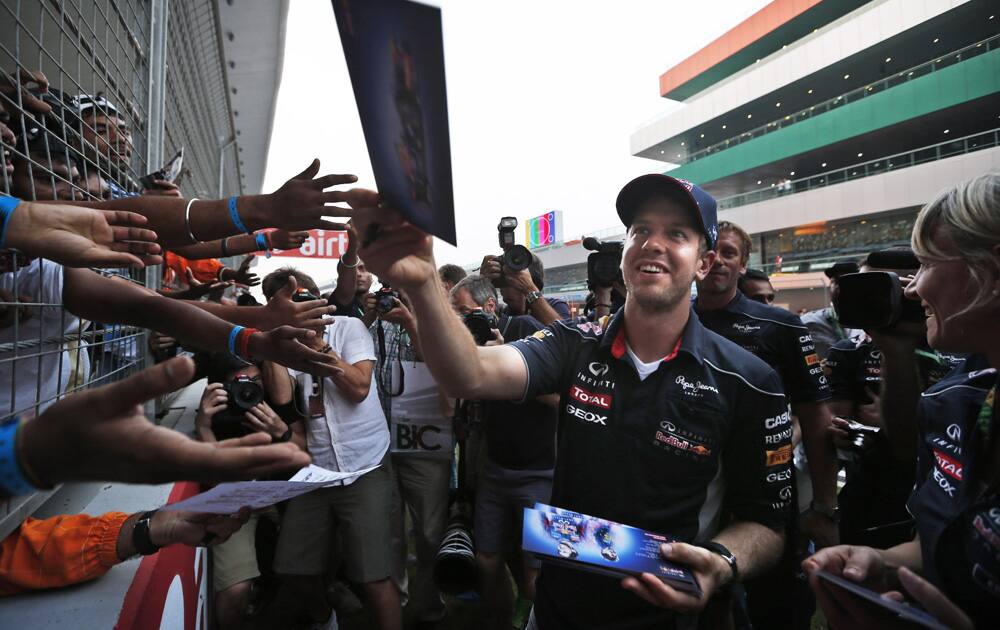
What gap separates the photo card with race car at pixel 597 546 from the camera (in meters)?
1.18

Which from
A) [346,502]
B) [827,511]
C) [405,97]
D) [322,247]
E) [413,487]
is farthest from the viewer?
[322,247]

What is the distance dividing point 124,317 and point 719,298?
2.55m

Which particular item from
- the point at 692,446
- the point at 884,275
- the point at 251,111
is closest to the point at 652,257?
the point at 692,446

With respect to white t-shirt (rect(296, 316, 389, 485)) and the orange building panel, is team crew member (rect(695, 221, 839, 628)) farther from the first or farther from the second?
the orange building panel

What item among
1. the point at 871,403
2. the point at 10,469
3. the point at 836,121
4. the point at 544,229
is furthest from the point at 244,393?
the point at 544,229

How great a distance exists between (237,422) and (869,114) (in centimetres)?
2154

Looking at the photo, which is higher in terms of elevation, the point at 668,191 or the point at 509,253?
the point at 668,191

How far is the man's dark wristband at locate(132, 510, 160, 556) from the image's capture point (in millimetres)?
1375

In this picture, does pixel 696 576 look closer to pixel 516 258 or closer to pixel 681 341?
pixel 681 341

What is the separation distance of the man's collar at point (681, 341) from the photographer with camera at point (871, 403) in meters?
0.59

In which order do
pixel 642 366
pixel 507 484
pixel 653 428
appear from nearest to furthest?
pixel 653 428 < pixel 642 366 < pixel 507 484

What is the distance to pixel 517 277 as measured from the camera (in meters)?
3.25

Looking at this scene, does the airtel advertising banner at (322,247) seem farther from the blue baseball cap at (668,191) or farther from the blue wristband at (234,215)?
the blue wristband at (234,215)

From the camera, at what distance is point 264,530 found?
3.13 m
